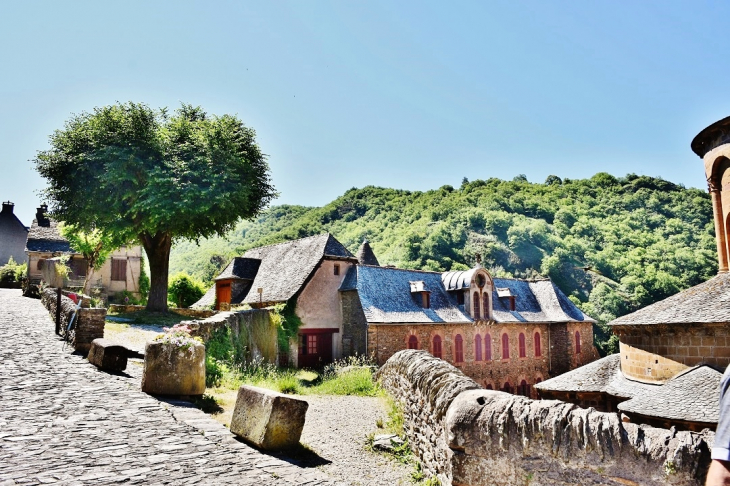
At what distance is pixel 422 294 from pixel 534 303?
33.3ft

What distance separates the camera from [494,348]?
30.6 m

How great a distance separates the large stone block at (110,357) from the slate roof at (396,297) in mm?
14555

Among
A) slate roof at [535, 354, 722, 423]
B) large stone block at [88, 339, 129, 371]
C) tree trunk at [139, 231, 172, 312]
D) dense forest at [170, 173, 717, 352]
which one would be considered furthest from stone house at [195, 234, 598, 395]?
dense forest at [170, 173, 717, 352]

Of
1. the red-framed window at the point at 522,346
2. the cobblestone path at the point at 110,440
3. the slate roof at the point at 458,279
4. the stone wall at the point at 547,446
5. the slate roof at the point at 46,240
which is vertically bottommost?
the red-framed window at the point at 522,346

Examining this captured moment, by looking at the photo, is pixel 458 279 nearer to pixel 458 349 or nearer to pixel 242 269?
pixel 458 349

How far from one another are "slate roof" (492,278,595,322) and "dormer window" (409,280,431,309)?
518 cm

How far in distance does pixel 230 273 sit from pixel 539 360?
19892 mm

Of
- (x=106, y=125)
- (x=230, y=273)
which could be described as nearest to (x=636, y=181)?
(x=230, y=273)

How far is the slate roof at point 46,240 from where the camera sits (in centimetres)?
3960

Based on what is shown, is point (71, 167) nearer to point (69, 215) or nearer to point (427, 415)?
point (69, 215)

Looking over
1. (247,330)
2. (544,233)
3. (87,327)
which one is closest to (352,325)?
(247,330)

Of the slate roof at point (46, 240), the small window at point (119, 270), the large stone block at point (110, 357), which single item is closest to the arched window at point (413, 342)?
the large stone block at point (110, 357)

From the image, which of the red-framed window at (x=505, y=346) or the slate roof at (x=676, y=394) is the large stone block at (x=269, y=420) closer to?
the slate roof at (x=676, y=394)

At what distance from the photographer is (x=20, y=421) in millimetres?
7453
